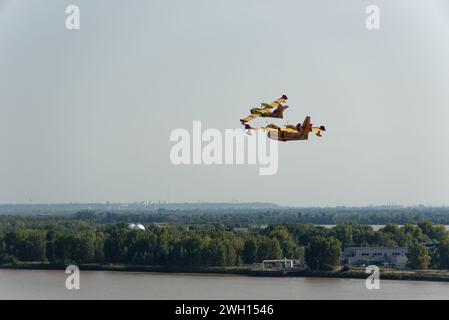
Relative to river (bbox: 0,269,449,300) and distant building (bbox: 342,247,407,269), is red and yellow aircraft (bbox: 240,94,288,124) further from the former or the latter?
distant building (bbox: 342,247,407,269)

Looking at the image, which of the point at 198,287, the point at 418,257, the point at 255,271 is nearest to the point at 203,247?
the point at 255,271

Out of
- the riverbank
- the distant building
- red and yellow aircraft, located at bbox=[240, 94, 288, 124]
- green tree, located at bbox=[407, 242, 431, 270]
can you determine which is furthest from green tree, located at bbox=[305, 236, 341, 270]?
red and yellow aircraft, located at bbox=[240, 94, 288, 124]

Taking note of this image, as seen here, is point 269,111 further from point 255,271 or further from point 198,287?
point 255,271

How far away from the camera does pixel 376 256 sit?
35.3 meters

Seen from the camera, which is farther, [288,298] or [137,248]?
[137,248]

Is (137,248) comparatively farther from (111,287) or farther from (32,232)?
(111,287)

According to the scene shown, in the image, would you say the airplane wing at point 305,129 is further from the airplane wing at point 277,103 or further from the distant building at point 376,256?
the distant building at point 376,256

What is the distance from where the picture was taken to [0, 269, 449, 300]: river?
24.9 metres

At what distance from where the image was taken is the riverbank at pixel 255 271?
31.3m

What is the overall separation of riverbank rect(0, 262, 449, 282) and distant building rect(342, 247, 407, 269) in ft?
5.37

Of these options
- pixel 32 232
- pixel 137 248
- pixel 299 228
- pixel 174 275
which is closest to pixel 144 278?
pixel 174 275

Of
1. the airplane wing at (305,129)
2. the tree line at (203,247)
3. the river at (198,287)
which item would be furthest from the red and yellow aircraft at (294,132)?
the tree line at (203,247)
